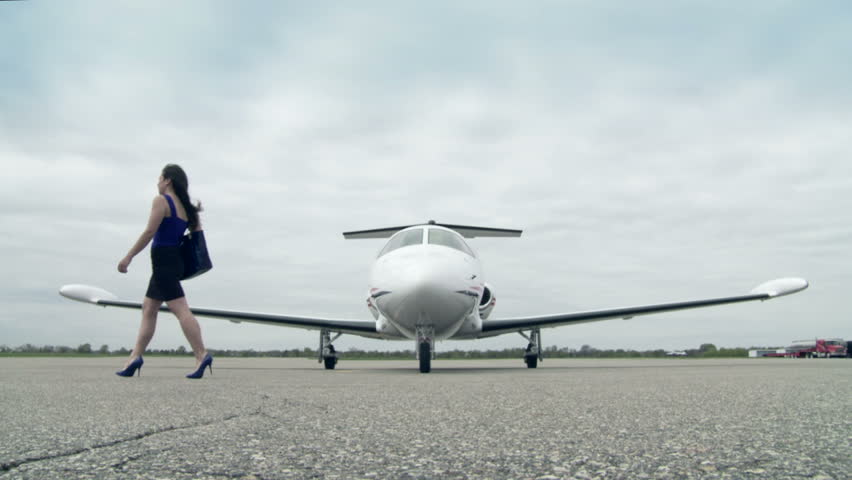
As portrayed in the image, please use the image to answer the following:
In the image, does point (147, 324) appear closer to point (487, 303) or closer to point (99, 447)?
point (99, 447)

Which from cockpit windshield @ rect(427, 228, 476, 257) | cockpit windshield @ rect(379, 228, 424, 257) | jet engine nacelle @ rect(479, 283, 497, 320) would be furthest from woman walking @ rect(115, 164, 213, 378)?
jet engine nacelle @ rect(479, 283, 497, 320)

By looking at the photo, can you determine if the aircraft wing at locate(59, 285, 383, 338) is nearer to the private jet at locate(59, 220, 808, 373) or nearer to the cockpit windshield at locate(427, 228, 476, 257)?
the private jet at locate(59, 220, 808, 373)

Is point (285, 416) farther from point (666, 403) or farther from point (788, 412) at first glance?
point (788, 412)

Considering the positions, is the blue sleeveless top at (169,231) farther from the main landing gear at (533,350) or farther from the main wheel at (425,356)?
the main landing gear at (533,350)

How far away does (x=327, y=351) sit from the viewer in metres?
14.7

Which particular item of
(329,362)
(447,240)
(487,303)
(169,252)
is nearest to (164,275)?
(169,252)

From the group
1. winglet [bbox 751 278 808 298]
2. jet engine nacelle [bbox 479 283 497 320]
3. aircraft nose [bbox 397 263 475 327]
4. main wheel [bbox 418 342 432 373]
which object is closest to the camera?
aircraft nose [bbox 397 263 475 327]

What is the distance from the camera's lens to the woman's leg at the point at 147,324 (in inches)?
242

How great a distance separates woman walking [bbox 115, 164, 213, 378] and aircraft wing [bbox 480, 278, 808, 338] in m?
8.92

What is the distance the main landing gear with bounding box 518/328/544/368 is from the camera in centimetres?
1463

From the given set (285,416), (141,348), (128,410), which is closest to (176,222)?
(141,348)

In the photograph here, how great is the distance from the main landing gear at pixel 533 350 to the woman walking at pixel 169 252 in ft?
31.9

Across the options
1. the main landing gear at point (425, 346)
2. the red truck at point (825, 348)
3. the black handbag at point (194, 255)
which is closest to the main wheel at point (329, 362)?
the main landing gear at point (425, 346)

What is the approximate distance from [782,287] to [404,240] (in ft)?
26.9
